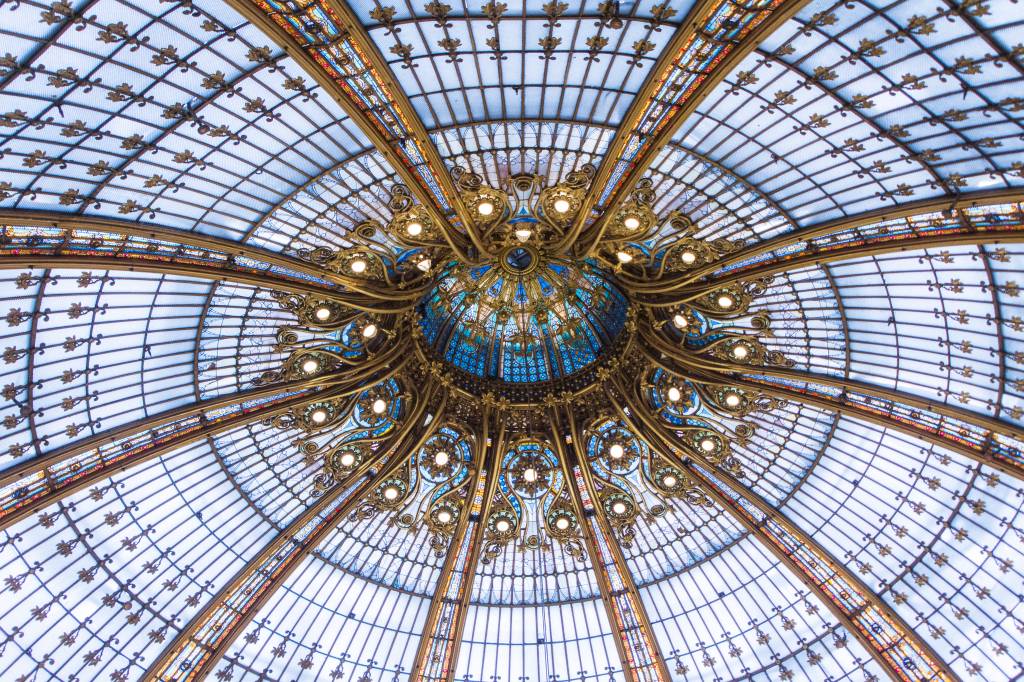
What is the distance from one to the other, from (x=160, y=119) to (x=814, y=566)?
2504cm

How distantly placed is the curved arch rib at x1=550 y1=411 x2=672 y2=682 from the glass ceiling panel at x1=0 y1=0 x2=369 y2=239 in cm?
1381

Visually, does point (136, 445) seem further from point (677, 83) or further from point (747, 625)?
point (747, 625)

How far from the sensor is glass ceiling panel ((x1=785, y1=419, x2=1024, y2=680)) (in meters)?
22.6

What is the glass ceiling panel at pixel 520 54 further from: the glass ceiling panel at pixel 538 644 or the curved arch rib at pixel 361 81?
the glass ceiling panel at pixel 538 644

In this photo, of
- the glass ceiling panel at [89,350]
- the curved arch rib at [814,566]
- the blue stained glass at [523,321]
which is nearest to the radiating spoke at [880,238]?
the blue stained glass at [523,321]

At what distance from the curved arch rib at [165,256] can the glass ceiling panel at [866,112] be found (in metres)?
11.6

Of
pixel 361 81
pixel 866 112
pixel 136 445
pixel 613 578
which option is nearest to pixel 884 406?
pixel 866 112

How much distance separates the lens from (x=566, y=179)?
68.9 ft

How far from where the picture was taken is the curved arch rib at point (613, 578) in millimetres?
25438

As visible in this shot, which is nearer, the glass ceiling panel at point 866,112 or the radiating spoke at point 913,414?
the glass ceiling panel at point 866,112

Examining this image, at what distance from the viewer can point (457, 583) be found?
2638 cm

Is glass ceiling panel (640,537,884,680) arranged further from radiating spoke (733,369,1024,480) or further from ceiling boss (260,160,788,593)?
radiating spoke (733,369,1024,480)

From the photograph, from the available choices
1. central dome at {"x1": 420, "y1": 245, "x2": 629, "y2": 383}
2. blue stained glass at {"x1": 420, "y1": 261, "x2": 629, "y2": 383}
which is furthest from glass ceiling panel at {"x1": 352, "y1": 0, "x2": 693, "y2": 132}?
blue stained glass at {"x1": 420, "y1": 261, "x2": 629, "y2": 383}

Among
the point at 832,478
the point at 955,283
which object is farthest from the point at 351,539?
the point at 955,283
